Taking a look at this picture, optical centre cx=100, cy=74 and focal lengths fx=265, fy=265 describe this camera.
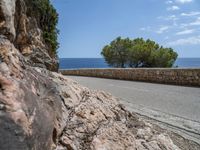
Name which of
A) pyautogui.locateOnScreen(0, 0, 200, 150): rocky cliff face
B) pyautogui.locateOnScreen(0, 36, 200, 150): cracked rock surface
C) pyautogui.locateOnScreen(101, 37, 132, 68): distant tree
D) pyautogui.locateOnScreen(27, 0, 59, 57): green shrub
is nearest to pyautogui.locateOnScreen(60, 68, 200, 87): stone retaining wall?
pyautogui.locateOnScreen(27, 0, 59, 57): green shrub

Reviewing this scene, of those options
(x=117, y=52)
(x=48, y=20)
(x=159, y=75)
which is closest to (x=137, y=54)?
(x=117, y=52)

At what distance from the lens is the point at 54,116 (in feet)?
9.46

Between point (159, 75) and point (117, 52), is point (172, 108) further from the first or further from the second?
point (117, 52)

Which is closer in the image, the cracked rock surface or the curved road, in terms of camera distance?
the cracked rock surface

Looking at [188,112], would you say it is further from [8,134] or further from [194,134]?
[8,134]

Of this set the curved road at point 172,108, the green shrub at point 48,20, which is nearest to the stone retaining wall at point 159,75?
the curved road at point 172,108

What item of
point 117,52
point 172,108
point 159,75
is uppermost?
point 117,52

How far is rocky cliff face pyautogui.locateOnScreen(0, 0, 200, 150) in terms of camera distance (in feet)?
7.16

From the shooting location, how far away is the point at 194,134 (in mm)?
5176

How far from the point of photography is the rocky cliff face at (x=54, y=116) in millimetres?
2182

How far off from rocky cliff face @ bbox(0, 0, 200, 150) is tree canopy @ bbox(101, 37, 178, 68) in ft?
82.5

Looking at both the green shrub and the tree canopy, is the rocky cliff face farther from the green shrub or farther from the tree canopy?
the tree canopy

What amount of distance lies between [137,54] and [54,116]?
1087 inches

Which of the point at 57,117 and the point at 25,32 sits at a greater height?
the point at 25,32
